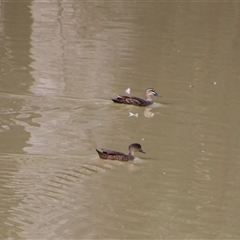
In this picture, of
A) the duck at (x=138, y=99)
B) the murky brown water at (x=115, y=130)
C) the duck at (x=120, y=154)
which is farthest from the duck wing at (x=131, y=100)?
the duck at (x=120, y=154)

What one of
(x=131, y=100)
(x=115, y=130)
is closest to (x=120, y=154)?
(x=115, y=130)

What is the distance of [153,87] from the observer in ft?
47.2

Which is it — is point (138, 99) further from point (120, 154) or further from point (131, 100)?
point (120, 154)

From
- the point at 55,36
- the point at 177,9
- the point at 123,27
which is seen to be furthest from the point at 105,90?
the point at 177,9

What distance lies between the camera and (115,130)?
38.1ft

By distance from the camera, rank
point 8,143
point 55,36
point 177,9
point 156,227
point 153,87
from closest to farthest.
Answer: point 156,227
point 8,143
point 153,87
point 55,36
point 177,9

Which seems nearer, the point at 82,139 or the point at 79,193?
the point at 79,193

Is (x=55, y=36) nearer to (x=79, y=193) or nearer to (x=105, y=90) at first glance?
(x=105, y=90)

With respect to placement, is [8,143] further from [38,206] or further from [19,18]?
[19,18]

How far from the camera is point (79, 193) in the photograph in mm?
9094

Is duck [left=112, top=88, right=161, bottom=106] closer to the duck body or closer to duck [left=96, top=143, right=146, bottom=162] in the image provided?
the duck body

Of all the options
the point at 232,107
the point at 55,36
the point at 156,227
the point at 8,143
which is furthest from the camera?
the point at 55,36

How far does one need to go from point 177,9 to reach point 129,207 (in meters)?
14.9

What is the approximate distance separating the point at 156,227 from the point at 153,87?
6.23 meters
